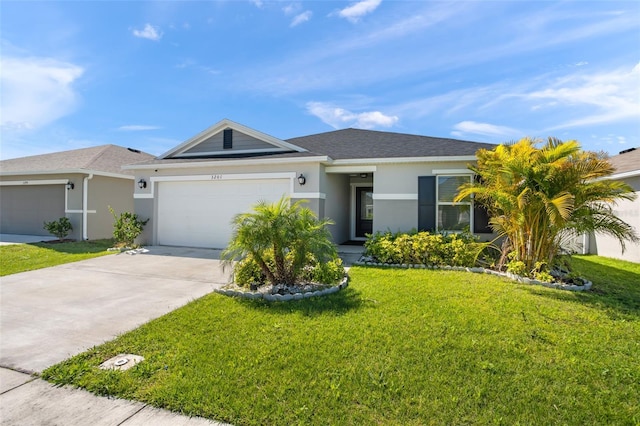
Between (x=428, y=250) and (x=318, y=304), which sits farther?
(x=428, y=250)

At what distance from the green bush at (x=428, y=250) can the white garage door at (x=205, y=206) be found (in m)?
3.76

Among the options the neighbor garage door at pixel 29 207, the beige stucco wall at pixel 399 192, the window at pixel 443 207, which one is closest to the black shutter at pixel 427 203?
the window at pixel 443 207

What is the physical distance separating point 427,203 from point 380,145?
302cm

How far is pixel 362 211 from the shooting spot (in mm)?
13680

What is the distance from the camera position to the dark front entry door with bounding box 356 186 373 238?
13.6 metres

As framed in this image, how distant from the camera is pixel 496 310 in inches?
188

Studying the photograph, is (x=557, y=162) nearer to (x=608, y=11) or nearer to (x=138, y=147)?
(x=608, y=11)

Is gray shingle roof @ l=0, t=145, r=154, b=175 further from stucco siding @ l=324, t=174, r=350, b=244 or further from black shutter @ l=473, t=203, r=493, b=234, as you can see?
black shutter @ l=473, t=203, r=493, b=234

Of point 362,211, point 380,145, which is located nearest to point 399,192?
point 380,145

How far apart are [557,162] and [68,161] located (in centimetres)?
1926

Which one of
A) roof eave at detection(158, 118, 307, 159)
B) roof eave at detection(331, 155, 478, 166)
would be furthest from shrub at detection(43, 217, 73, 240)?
roof eave at detection(331, 155, 478, 166)

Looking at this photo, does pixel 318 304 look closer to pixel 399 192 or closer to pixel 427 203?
pixel 399 192

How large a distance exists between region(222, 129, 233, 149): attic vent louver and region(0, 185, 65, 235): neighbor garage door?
871 cm

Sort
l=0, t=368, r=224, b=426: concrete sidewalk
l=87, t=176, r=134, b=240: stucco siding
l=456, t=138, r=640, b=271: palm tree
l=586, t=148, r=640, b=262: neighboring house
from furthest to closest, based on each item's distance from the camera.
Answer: l=87, t=176, r=134, b=240: stucco siding, l=586, t=148, r=640, b=262: neighboring house, l=456, t=138, r=640, b=271: palm tree, l=0, t=368, r=224, b=426: concrete sidewalk
